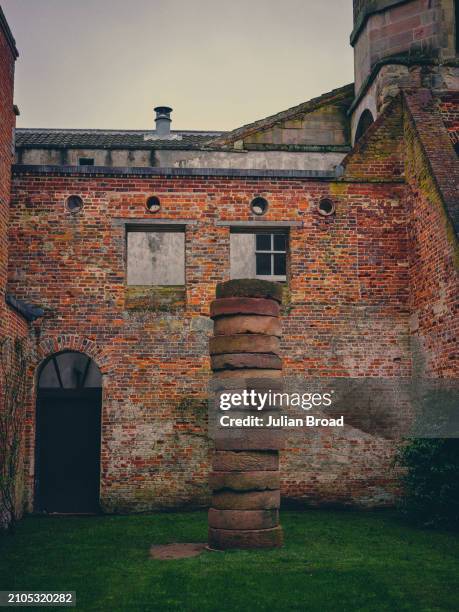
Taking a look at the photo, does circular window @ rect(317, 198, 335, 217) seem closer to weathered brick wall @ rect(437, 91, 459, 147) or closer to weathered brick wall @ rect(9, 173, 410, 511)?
weathered brick wall @ rect(9, 173, 410, 511)

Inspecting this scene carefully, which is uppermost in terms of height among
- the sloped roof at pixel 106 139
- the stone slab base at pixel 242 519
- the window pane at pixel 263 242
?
the sloped roof at pixel 106 139

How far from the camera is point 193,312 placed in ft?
45.8

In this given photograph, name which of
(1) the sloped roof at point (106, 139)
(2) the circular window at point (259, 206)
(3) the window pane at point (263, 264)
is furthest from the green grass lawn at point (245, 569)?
(1) the sloped roof at point (106, 139)

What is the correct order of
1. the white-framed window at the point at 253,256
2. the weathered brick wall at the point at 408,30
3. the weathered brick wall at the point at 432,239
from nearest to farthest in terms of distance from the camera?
the weathered brick wall at the point at 432,239 < the weathered brick wall at the point at 408,30 < the white-framed window at the point at 253,256

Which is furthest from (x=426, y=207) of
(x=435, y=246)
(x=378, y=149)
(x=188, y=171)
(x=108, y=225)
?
(x=108, y=225)

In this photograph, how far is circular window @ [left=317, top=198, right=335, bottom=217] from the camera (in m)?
14.3

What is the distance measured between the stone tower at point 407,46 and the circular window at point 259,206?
343 cm

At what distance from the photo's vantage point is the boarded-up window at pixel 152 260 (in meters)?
23.3

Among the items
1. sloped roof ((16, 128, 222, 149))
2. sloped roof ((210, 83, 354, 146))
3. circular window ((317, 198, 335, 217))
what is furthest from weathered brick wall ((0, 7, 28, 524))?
sloped roof ((16, 128, 222, 149))

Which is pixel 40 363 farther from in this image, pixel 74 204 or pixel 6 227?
pixel 74 204

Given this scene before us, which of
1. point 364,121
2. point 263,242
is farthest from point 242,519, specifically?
point 263,242

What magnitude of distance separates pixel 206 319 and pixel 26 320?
10.0 ft

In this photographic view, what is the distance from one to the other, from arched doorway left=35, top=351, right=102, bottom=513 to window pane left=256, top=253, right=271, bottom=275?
10.2 meters

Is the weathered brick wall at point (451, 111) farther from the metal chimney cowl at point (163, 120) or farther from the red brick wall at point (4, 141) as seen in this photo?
the metal chimney cowl at point (163, 120)
